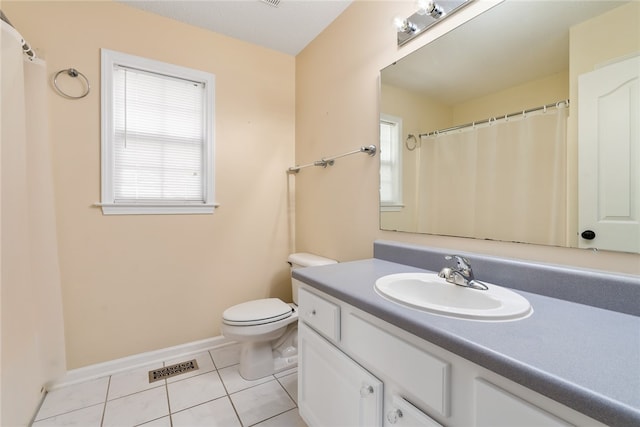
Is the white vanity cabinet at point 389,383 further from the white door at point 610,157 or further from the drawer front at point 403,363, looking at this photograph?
the white door at point 610,157

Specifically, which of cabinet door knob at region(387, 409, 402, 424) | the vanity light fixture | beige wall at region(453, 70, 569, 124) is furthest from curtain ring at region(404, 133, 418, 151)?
cabinet door knob at region(387, 409, 402, 424)

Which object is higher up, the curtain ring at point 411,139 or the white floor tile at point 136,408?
the curtain ring at point 411,139

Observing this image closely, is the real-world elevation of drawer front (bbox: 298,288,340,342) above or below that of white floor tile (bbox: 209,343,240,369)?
above

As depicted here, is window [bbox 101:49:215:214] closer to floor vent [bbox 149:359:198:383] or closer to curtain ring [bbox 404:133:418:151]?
floor vent [bbox 149:359:198:383]

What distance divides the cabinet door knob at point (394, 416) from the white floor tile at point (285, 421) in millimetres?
807

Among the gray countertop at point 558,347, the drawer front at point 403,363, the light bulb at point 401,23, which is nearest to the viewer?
the gray countertop at point 558,347

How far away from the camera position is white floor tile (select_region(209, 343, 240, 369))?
1941mm

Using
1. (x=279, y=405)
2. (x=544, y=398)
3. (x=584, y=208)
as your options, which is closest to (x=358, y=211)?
(x=584, y=208)

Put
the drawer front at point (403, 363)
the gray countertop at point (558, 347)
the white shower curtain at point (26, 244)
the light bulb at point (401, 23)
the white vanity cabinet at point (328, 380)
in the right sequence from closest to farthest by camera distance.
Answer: the gray countertop at point (558, 347), the drawer front at point (403, 363), the white vanity cabinet at point (328, 380), the white shower curtain at point (26, 244), the light bulb at point (401, 23)

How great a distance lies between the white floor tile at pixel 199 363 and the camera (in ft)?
5.87

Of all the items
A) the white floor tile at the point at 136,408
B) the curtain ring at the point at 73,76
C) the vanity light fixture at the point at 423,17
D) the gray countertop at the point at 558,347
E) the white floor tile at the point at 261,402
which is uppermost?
the vanity light fixture at the point at 423,17

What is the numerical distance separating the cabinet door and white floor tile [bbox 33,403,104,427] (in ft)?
3.59

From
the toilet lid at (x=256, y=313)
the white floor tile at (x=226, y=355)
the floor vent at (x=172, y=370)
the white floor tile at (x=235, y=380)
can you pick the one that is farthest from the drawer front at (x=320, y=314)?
the floor vent at (x=172, y=370)

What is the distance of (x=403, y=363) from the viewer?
0.76 m
